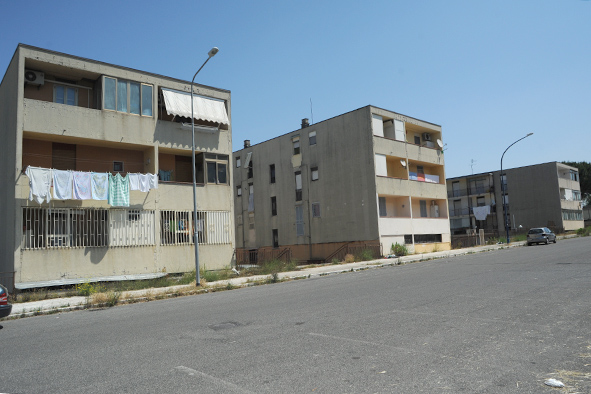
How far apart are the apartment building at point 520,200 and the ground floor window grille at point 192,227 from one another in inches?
1867

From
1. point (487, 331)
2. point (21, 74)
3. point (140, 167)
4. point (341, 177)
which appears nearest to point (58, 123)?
point (21, 74)

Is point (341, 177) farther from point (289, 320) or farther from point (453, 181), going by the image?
point (453, 181)

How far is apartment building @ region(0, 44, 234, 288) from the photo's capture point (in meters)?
18.9

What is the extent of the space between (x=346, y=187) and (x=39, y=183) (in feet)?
77.2

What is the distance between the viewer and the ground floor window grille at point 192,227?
23.0 metres

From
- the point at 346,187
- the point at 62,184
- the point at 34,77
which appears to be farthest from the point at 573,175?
the point at 34,77

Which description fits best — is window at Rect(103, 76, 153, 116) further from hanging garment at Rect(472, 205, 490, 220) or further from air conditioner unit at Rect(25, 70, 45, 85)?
hanging garment at Rect(472, 205, 490, 220)

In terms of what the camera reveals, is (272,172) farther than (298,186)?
Yes

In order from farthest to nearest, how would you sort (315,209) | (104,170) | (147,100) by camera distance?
(315,209) < (147,100) < (104,170)

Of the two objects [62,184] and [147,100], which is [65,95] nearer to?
[147,100]

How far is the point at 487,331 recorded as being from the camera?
284 inches

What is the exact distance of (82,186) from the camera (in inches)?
770

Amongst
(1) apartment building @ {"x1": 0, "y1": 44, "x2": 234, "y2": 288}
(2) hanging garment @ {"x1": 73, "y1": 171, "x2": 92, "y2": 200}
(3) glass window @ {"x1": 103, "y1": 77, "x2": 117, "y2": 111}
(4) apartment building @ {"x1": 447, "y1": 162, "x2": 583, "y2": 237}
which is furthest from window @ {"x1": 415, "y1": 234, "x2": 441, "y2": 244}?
(2) hanging garment @ {"x1": 73, "y1": 171, "x2": 92, "y2": 200}

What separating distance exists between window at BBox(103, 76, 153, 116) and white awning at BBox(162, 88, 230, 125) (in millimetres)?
944
